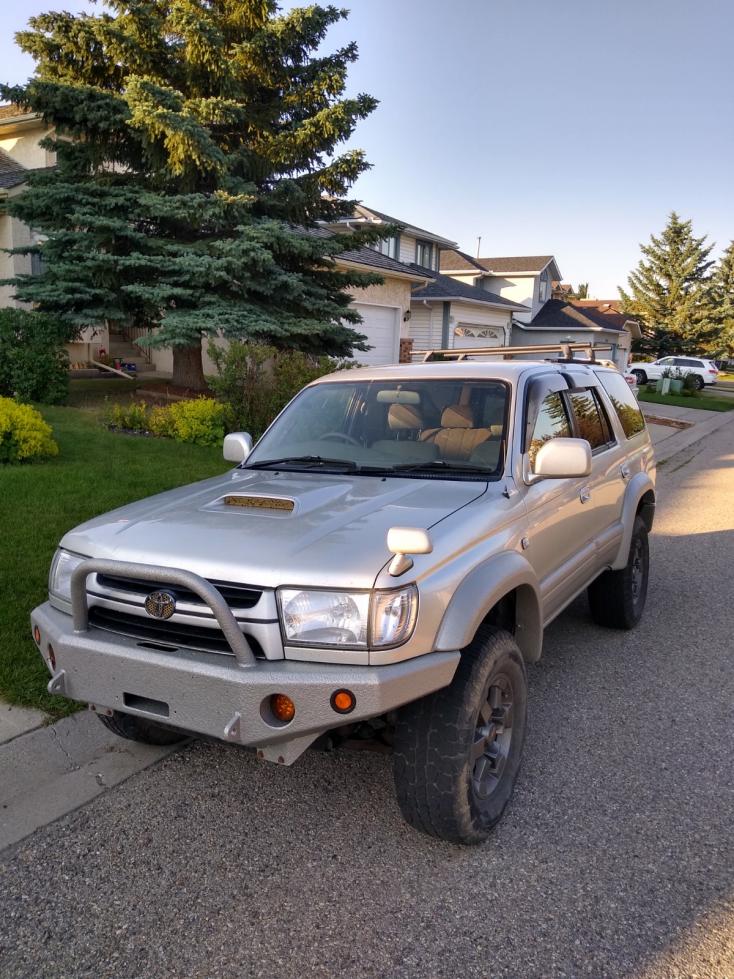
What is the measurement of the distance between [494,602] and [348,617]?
68 cm

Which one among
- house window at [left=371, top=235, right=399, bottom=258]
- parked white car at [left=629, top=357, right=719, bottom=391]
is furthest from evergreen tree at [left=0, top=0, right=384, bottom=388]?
parked white car at [left=629, top=357, right=719, bottom=391]

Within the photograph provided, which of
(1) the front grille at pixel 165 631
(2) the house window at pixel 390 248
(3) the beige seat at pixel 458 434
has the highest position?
(2) the house window at pixel 390 248

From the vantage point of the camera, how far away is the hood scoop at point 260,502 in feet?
10.3

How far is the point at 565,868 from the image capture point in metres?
2.78

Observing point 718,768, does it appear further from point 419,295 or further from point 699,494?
point 419,295

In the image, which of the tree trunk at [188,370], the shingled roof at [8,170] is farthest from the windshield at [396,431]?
the shingled roof at [8,170]

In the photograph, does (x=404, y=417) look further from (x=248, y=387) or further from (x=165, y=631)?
(x=248, y=387)

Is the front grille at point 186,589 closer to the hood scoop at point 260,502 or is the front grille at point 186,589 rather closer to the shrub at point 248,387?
the hood scoop at point 260,502

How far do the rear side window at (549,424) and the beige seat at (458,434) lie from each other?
0.68 feet

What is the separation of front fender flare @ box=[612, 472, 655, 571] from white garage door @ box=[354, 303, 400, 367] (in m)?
15.3

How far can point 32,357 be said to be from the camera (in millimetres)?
11000

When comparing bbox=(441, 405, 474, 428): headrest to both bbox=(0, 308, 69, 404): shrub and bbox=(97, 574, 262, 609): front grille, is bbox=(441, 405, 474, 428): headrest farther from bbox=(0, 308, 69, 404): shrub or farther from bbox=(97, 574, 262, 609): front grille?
bbox=(0, 308, 69, 404): shrub

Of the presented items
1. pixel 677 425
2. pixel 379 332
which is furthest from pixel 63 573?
pixel 677 425

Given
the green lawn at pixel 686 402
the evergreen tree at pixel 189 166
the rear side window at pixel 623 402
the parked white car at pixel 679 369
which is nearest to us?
the rear side window at pixel 623 402
